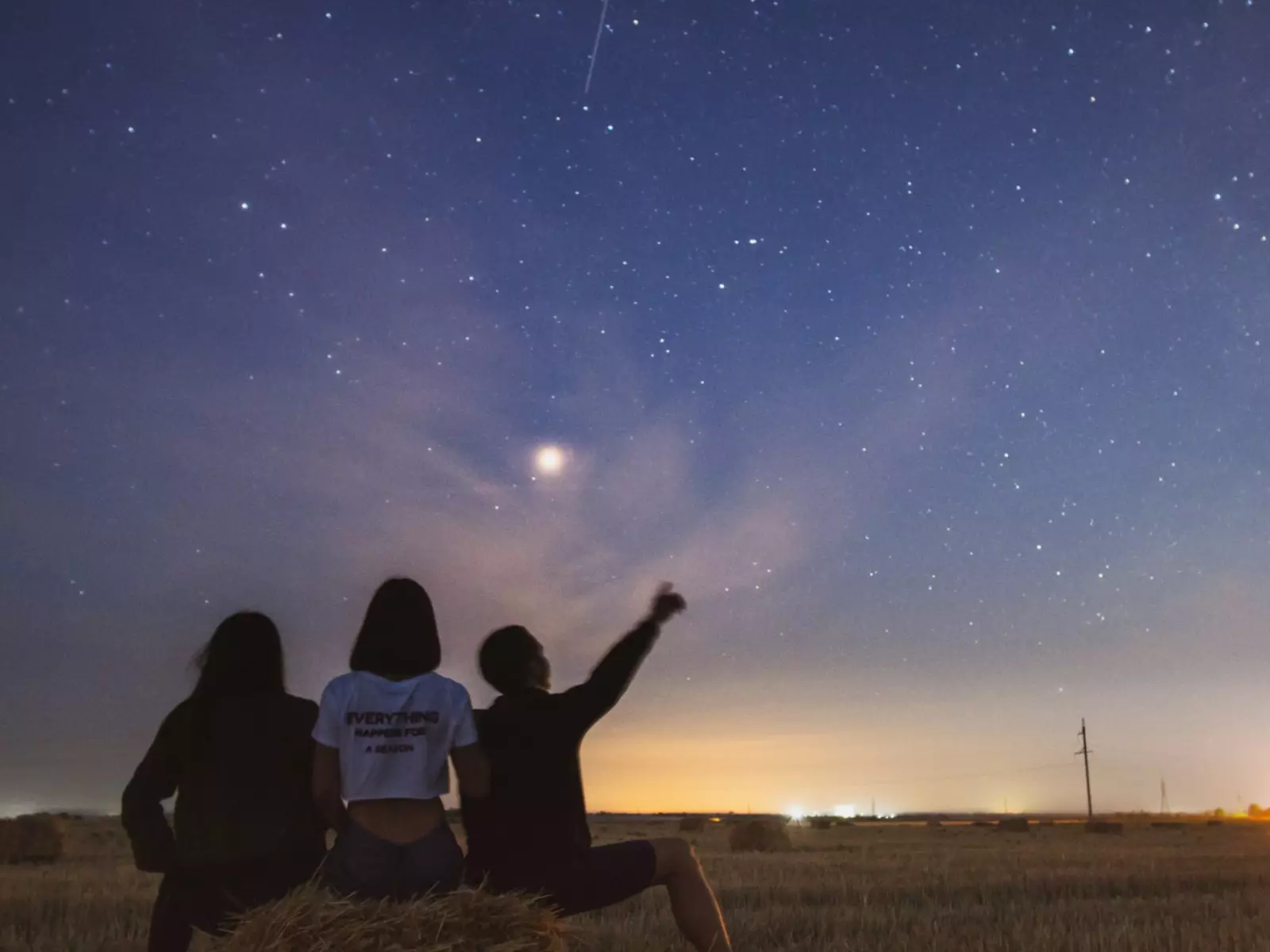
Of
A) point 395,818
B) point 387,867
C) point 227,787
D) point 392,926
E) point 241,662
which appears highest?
point 241,662

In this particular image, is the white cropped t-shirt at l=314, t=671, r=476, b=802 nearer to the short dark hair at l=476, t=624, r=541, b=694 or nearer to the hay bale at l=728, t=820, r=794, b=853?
the short dark hair at l=476, t=624, r=541, b=694

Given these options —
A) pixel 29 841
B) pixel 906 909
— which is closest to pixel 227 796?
pixel 906 909

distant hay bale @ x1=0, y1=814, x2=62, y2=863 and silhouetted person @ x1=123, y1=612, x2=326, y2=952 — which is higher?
silhouetted person @ x1=123, y1=612, x2=326, y2=952

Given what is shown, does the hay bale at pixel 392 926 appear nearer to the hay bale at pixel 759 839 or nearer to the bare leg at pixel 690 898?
the bare leg at pixel 690 898

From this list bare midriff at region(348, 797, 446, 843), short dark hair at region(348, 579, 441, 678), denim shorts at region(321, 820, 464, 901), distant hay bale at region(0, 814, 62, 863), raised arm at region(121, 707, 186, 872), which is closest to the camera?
denim shorts at region(321, 820, 464, 901)

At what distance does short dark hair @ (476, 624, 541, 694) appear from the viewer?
5.15 metres

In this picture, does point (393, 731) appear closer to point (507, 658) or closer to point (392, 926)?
point (392, 926)

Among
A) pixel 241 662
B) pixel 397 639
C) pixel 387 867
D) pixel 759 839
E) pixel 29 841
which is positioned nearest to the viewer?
pixel 387 867

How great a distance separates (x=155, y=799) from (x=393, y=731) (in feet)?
4.01

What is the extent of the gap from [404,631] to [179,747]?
1.16 meters

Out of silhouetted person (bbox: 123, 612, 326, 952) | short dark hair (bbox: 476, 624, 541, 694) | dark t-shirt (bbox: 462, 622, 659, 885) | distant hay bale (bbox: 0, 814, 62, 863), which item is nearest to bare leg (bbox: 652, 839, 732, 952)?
dark t-shirt (bbox: 462, 622, 659, 885)

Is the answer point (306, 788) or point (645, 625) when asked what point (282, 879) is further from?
point (645, 625)

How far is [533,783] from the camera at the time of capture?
496 cm

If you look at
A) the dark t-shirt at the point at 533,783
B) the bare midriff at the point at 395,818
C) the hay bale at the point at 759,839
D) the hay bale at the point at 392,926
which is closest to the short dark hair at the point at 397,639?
the bare midriff at the point at 395,818
